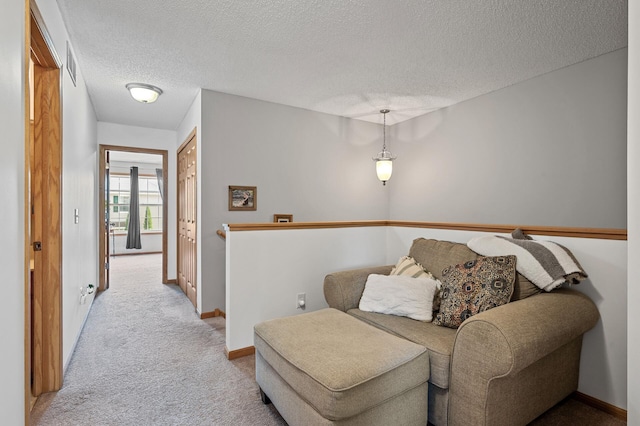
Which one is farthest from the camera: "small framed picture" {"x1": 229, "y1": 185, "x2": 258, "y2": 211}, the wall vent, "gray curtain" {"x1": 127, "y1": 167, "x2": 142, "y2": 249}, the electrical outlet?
"gray curtain" {"x1": 127, "y1": 167, "x2": 142, "y2": 249}

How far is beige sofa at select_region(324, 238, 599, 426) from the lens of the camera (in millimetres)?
1441

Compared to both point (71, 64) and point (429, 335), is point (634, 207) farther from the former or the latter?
point (71, 64)

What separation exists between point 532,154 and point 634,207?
2.19m

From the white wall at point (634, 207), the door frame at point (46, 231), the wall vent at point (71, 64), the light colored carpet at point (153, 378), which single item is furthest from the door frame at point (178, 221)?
the white wall at point (634, 207)

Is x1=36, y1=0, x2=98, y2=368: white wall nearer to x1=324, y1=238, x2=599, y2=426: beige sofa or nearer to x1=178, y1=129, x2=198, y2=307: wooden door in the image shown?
x1=178, y1=129, x2=198, y2=307: wooden door

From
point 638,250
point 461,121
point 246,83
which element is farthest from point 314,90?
point 638,250

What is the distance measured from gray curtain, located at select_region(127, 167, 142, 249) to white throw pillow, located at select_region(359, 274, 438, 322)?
775cm

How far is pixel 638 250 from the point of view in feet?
4.00

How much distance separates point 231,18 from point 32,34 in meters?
1.09

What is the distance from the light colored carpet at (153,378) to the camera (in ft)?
6.03

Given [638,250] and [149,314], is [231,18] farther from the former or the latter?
[149,314]

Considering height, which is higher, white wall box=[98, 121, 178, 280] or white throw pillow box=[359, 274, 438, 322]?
white wall box=[98, 121, 178, 280]

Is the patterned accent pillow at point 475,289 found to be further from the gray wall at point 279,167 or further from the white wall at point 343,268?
the gray wall at point 279,167

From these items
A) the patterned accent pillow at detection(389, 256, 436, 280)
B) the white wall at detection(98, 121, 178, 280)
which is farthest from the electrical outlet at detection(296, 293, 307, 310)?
the white wall at detection(98, 121, 178, 280)
